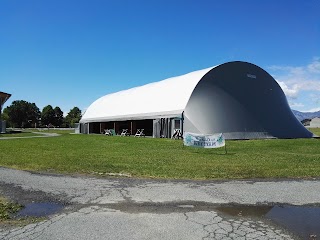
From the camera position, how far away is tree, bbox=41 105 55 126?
128288mm

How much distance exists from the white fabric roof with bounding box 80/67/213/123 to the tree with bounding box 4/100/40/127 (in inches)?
3151

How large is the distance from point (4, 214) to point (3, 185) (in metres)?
3.22

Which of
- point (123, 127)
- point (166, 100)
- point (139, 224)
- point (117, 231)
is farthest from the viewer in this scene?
point (123, 127)

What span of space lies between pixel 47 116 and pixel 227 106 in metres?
107

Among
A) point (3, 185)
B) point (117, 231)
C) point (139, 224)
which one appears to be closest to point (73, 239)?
point (117, 231)

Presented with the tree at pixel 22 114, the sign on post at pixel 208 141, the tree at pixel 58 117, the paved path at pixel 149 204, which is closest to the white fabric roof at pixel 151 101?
the sign on post at pixel 208 141

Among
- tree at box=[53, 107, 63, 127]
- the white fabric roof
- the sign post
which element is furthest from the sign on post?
tree at box=[53, 107, 63, 127]

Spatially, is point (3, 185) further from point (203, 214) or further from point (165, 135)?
point (165, 135)

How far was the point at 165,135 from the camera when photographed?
115 feet

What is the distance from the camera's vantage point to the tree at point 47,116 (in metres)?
128

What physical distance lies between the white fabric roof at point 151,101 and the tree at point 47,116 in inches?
2996

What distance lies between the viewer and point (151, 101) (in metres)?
40.7

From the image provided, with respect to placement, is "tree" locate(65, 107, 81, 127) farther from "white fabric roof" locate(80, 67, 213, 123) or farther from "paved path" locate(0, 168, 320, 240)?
"paved path" locate(0, 168, 320, 240)

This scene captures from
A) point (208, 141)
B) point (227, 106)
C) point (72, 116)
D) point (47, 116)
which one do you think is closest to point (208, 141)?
point (208, 141)
